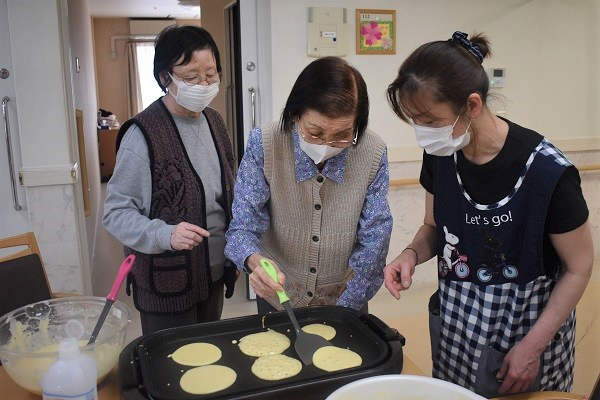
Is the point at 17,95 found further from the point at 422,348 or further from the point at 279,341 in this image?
the point at 422,348

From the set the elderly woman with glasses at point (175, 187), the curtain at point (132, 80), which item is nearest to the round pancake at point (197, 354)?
the elderly woman with glasses at point (175, 187)

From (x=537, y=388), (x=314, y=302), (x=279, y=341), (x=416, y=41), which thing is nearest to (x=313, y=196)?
(x=314, y=302)

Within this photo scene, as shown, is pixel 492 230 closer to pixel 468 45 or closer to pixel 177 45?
pixel 468 45

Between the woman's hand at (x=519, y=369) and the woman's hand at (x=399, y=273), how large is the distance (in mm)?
280

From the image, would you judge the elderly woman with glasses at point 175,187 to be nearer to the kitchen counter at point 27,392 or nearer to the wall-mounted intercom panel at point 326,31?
the kitchen counter at point 27,392

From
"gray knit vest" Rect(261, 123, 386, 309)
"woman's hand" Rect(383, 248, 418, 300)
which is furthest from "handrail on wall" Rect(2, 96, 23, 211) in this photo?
"woman's hand" Rect(383, 248, 418, 300)

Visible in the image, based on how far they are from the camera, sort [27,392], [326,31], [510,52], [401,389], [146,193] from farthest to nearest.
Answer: [510,52] → [326,31] → [146,193] → [27,392] → [401,389]

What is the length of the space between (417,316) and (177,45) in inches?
85.0

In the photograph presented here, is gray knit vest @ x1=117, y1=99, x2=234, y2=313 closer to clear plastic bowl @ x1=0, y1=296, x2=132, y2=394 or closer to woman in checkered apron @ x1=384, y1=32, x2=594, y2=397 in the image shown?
clear plastic bowl @ x1=0, y1=296, x2=132, y2=394

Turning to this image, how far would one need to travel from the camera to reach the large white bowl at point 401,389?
0.88 m

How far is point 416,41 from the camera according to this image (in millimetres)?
3076

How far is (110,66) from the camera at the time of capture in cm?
957

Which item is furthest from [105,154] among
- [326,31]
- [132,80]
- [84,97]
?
[326,31]

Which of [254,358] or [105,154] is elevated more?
[254,358]
